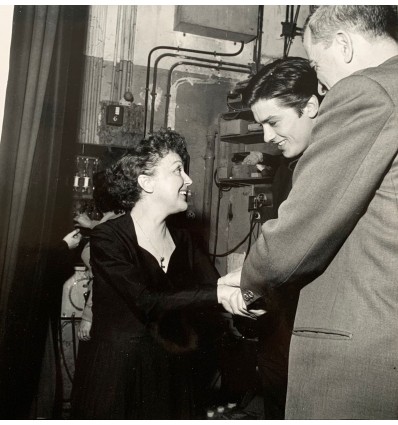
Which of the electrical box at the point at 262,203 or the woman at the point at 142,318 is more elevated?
the electrical box at the point at 262,203

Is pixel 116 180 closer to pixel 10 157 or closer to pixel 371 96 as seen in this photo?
pixel 10 157

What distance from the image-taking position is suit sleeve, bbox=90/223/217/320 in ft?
6.70

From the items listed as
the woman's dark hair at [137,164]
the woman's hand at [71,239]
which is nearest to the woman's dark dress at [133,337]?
the woman's dark hair at [137,164]

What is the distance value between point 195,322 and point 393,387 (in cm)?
147

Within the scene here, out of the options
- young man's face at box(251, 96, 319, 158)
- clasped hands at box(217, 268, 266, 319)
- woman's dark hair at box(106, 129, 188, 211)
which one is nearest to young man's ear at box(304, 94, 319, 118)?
young man's face at box(251, 96, 319, 158)

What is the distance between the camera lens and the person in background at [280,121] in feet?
8.37

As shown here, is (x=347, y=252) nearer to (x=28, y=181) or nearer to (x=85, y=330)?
(x=28, y=181)

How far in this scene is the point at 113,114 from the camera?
469 cm

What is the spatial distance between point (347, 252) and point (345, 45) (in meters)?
0.66

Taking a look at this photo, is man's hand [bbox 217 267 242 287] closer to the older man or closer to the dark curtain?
the older man

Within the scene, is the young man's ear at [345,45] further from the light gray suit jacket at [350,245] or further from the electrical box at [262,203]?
the electrical box at [262,203]

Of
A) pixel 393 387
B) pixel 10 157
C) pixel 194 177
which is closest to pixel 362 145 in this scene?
pixel 393 387

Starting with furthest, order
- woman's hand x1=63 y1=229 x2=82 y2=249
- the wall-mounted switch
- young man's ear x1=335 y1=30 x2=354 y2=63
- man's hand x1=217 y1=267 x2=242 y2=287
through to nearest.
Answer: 1. the wall-mounted switch
2. woman's hand x1=63 y1=229 x2=82 y2=249
3. man's hand x1=217 y1=267 x2=242 y2=287
4. young man's ear x1=335 y1=30 x2=354 y2=63

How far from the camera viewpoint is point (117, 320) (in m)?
2.16
